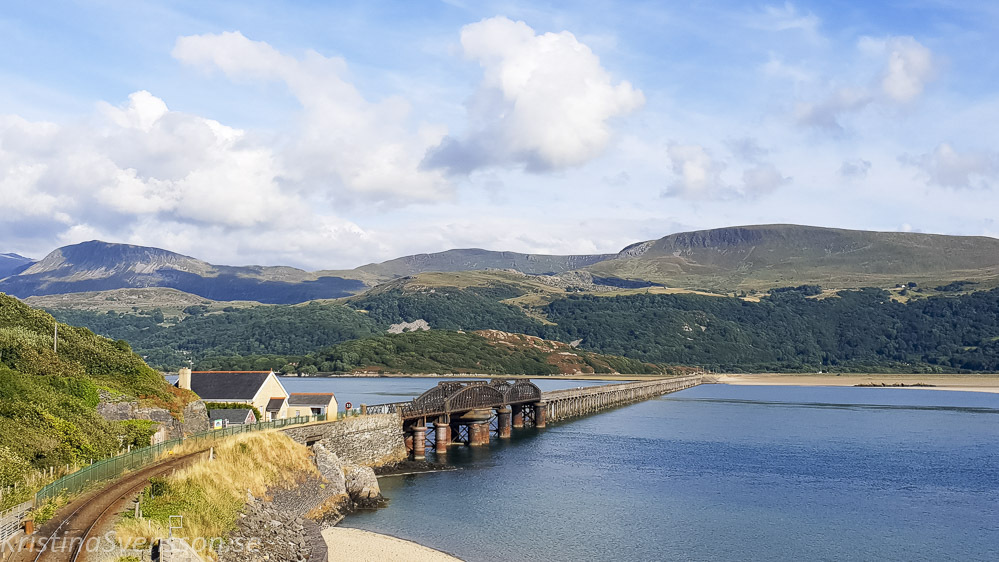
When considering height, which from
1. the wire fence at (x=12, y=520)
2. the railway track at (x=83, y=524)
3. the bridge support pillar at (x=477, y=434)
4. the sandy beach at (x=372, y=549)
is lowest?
the bridge support pillar at (x=477, y=434)

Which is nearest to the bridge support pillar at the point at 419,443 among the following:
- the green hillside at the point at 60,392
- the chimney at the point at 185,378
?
the chimney at the point at 185,378

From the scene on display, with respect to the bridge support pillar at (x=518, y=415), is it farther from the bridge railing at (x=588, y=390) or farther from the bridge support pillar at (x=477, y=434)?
the bridge support pillar at (x=477, y=434)

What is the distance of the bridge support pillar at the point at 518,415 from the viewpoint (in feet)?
357

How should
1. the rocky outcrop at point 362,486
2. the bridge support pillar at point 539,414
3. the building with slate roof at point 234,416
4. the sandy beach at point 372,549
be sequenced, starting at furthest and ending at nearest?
the bridge support pillar at point 539,414
the building with slate roof at point 234,416
the rocky outcrop at point 362,486
the sandy beach at point 372,549

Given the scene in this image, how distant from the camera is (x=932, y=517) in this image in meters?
51.2

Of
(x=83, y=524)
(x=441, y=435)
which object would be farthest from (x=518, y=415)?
(x=83, y=524)

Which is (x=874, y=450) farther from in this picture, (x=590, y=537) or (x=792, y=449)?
(x=590, y=537)

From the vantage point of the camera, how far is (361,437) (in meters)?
60.9

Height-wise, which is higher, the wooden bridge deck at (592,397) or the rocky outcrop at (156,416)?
the rocky outcrop at (156,416)

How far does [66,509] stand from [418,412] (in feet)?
153

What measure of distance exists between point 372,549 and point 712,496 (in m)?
30.1

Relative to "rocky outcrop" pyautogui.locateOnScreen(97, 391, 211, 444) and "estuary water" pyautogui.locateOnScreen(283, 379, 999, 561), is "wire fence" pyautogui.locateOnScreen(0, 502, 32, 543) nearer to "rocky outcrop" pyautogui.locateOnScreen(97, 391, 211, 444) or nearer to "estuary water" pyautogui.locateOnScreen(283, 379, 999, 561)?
"rocky outcrop" pyautogui.locateOnScreen(97, 391, 211, 444)

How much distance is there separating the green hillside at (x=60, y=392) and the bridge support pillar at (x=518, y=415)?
2403 inches

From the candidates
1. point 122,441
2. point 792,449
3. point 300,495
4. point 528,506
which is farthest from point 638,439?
point 122,441
